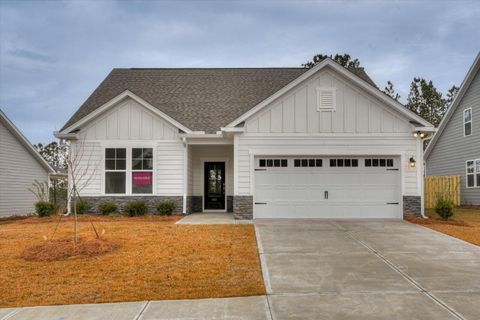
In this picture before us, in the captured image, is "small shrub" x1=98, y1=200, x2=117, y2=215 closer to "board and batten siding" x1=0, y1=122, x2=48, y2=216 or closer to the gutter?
the gutter

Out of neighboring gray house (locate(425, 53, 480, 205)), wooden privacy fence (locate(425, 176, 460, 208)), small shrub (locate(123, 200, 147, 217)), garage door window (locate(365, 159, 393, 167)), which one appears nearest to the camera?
garage door window (locate(365, 159, 393, 167))

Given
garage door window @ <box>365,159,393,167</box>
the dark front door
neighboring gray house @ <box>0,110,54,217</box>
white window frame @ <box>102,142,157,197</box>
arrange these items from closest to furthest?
garage door window @ <box>365,159,393,167</box> < white window frame @ <box>102,142,157,197</box> < the dark front door < neighboring gray house @ <box>0,110,54,217</box>

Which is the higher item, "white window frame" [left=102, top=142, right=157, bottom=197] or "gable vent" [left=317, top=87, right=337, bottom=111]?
"gable vent" [left=317, top=87, right=337, bottom=111]

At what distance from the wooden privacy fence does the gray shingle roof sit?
6910mm

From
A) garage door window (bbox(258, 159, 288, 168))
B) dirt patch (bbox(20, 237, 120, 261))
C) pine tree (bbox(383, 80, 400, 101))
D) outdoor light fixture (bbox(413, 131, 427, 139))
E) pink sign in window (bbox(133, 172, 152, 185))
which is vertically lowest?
dirt patch (bbox(20, 237, 120, 261))

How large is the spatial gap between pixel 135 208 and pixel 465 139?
17.2 m

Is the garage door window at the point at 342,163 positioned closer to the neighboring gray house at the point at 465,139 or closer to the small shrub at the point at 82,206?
the small shrub at the point at 82,206

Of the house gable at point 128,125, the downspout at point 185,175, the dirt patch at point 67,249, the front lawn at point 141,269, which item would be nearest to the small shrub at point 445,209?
the front lawn at point 141,269

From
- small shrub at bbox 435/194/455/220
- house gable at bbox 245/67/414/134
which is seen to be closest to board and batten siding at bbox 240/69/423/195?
house gable at bbox 245/67/414/134

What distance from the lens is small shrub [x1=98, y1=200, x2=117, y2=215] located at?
15057mm

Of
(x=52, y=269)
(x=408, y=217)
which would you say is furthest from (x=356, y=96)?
(x=52, y=269)

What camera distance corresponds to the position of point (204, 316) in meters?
5.28

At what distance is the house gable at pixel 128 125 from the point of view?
15.7 meters

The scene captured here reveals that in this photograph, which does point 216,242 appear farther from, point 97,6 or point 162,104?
point 97,6
